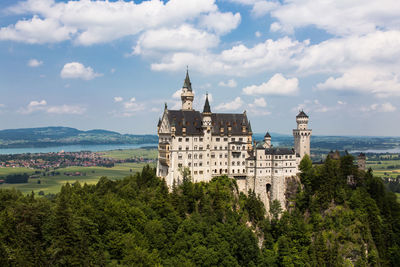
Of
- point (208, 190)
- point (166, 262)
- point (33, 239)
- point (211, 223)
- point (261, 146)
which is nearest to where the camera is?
point (33, 239)

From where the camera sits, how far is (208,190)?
86625 millimetres

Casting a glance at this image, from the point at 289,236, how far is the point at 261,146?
23362 mm

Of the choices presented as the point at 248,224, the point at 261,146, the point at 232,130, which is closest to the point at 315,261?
the point at 248,224

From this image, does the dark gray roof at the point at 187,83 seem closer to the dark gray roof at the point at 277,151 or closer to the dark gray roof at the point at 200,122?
the dark gray roof at the point at 200,122

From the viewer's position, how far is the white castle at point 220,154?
292 ft

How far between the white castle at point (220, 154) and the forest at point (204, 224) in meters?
2.91

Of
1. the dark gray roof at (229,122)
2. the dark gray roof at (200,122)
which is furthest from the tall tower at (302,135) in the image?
the dark gray roof at (229,122)

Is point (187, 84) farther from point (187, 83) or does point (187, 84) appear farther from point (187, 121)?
point (187, 121)

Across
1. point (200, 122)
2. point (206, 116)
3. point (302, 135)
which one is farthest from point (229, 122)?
point (302, 135)

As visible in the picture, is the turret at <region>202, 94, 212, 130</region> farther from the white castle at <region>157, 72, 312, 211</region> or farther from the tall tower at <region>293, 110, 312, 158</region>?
the tall tower at <region>293, 110, 312, 158</region>

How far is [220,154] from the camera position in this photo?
93500 millimetres

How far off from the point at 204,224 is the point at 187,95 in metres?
36.9

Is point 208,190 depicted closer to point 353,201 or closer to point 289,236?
point 289,236

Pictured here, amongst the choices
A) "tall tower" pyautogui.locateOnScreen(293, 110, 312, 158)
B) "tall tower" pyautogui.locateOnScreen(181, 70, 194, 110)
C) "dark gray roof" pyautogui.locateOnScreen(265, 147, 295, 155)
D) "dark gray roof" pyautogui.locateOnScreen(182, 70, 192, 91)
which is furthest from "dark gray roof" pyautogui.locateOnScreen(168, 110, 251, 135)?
"tall tower" pyautogui.locateOnScreen(293, 110, 312, 158)
